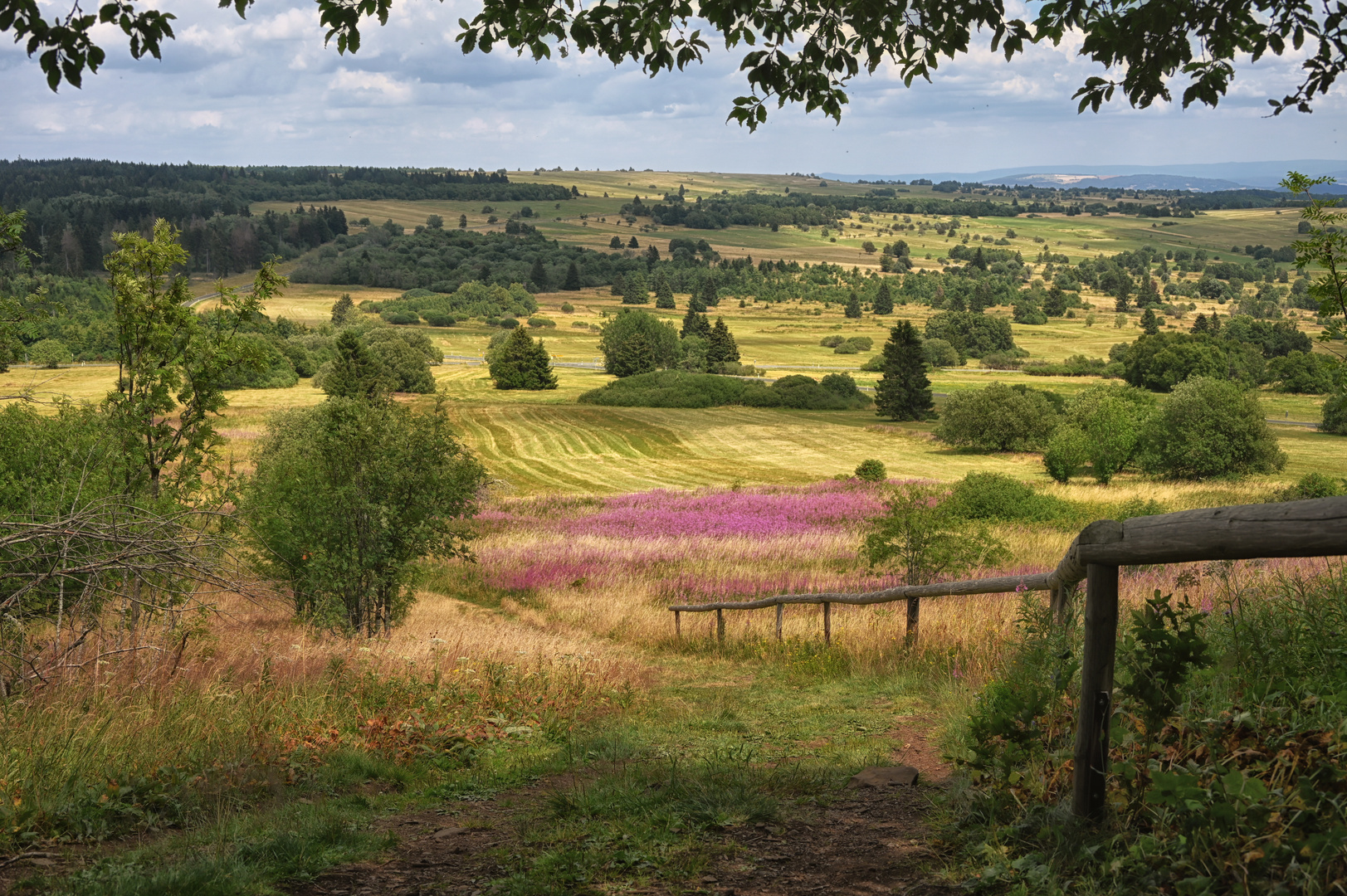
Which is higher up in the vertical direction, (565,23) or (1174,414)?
(565,23)

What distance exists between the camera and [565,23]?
7.03 metres

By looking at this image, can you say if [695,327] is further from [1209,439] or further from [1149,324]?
[1209,439]

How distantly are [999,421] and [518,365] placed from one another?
48.8 metres

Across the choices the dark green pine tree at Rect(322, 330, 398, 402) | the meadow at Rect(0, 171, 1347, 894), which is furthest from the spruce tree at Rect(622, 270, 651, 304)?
the meadow at Rect(0, 171, 1347, 894)

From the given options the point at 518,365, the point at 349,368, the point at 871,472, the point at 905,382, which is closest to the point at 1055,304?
the point at 905,382

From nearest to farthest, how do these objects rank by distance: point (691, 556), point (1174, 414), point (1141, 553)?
point (1141, 553) → point (691, 556) → point (1174, 414)

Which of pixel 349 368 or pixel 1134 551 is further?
pixel 349 368

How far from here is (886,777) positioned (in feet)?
17.5

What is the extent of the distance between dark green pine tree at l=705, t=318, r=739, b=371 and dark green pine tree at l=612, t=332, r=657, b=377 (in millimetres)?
6662

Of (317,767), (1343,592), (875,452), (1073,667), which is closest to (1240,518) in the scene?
(1073,667)

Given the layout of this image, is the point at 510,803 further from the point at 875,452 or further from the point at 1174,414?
the point at 875,452

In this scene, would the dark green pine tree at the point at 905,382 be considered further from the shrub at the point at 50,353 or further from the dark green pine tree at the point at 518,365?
the shrub at the point at 50,353

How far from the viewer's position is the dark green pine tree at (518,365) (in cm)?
9269

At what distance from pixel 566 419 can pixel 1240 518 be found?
68.9 metres
